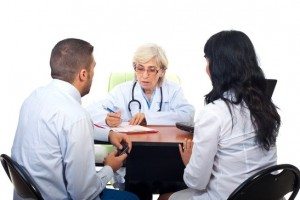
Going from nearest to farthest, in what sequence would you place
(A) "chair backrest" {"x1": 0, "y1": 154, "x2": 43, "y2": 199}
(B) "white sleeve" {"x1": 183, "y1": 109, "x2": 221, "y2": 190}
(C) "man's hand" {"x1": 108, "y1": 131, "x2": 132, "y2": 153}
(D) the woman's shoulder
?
(A) "chair backrest" {"x1": 0, "y1": 154, "x2": 43, "y2": 199}, (B) "white sleeve" {"x1": 183, "y1": 109, "x2": 221, "y2": 190}, (C) "man's hand" {"x1": 108, "y1": 131, "x2": 132, "y2": 153}, (D) the woman's shoulder

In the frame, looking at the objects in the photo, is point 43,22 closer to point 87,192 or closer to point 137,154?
point 137,154

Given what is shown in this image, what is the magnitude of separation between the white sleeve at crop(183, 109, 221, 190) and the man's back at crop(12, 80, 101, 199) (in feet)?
1.16

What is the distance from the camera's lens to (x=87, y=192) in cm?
150

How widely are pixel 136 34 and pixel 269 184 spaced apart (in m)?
2.40

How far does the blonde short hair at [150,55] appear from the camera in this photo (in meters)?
2.64

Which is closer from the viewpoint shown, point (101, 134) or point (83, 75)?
point (83, 75)

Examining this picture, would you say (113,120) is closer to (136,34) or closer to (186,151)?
(186,151)

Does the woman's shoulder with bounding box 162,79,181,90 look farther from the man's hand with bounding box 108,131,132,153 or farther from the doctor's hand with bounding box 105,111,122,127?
the man's hand with bounding box 108,131,132,153

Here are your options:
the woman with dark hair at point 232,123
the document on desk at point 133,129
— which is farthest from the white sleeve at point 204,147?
the document on desk at point 133,129

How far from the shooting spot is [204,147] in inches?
59.7

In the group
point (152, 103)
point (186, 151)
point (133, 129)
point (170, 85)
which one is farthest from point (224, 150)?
point (170, 85)

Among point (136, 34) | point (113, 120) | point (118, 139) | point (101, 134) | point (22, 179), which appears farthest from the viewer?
point (136, 34)

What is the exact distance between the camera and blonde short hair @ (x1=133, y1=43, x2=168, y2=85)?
104 inches

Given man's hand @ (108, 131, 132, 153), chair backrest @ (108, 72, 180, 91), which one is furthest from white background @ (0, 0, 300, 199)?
Answer: man's hand @ (108, 131, 132, 153)
